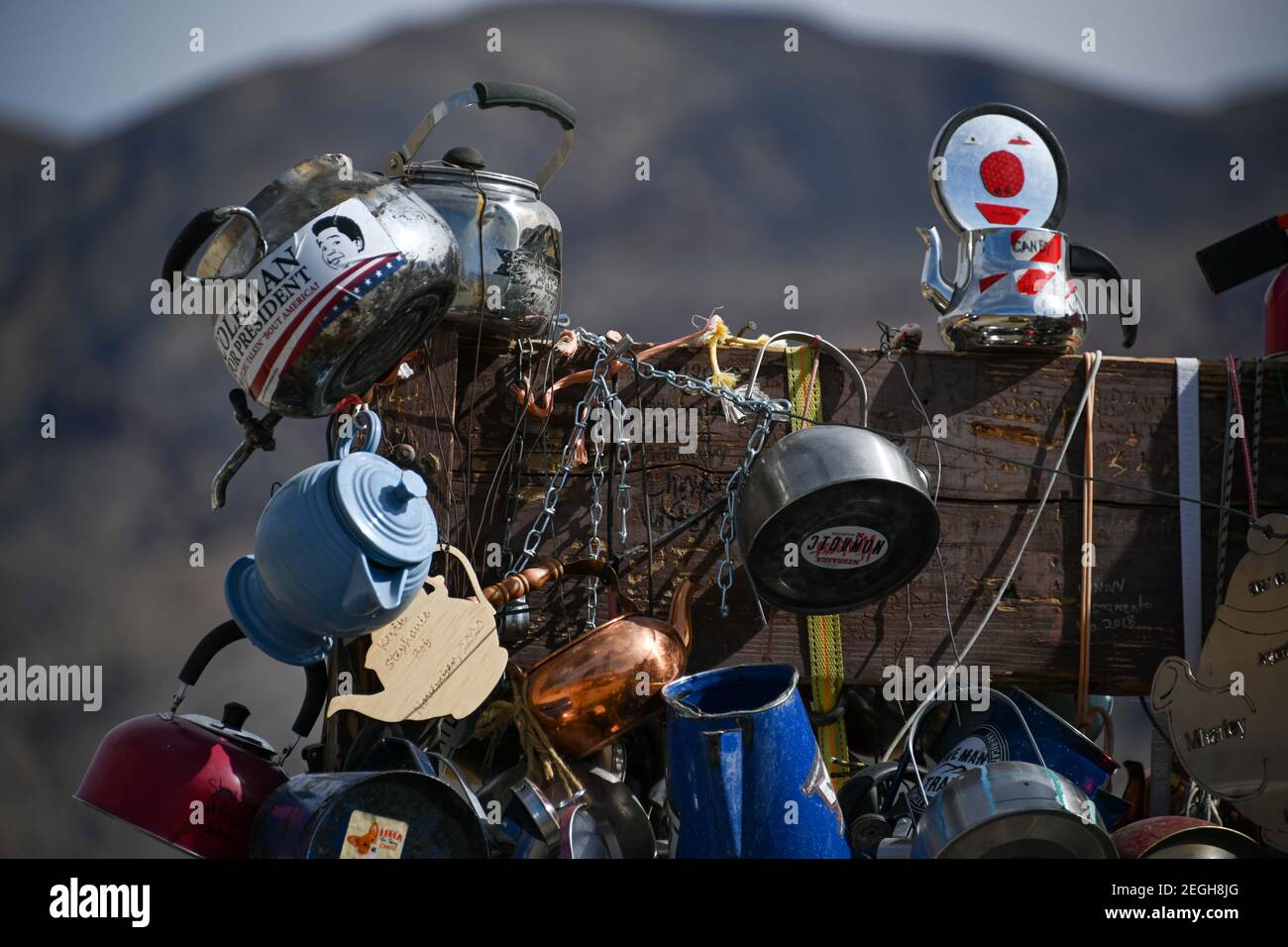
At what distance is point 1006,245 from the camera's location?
2.66 meters

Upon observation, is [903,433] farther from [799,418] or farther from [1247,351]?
[1247,351]

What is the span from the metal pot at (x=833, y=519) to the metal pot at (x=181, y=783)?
93cm

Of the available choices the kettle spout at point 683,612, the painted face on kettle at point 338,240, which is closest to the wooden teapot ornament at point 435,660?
the kettle spout at point 683,612

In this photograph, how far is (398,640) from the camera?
2.25 metres

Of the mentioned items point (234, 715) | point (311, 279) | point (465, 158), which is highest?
point (465, 158)

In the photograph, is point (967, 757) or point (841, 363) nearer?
point (967, 757)

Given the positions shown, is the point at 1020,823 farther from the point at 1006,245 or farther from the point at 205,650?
the point at 205,650

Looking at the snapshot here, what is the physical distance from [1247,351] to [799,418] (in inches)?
135

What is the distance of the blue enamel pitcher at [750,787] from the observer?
6.83 feet

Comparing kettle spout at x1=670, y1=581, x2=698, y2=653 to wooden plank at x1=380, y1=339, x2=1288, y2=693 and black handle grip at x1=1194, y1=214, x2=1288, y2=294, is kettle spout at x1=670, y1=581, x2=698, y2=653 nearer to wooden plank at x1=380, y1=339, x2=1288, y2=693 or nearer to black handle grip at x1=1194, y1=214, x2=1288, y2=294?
wooden plank at x1=380, y1=339, x2=1288, y2=693

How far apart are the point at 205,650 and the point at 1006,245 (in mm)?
1729

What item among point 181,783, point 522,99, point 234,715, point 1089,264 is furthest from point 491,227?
point 1089,264

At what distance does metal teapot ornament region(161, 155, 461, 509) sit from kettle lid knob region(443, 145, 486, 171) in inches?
11.9
